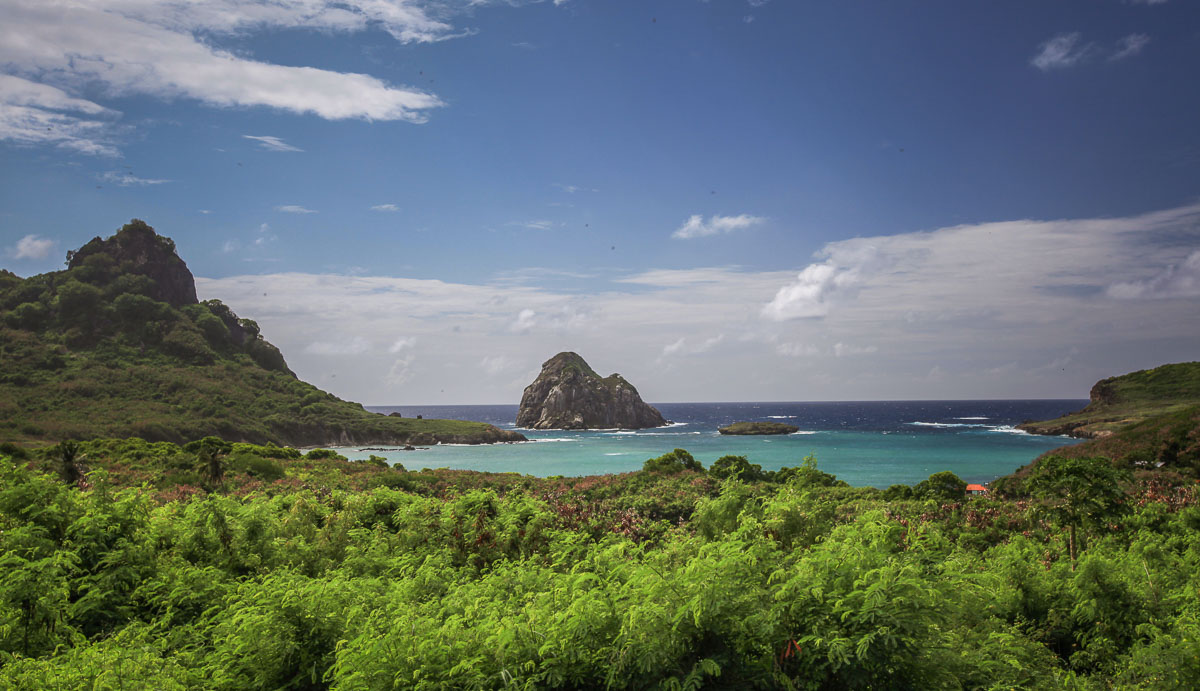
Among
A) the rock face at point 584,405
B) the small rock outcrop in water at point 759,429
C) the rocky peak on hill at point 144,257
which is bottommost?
the small rock outcrop in water at point 759,429

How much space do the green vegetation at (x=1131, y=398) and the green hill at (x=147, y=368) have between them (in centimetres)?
7616

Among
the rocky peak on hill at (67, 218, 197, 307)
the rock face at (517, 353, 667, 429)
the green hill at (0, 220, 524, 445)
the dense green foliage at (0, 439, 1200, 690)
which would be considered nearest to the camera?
the dense green foliage at (0, 439, 1200, 690)

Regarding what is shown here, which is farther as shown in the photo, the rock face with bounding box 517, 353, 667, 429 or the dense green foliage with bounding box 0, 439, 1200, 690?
the rock face with bounding box 517, 353, 667, 429

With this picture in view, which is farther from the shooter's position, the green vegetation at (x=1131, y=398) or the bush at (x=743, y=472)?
the green vegetation at (x=1131, y=398)

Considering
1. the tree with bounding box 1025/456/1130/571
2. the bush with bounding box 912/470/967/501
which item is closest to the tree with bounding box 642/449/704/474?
the bush with bounding box 912/470/967/501

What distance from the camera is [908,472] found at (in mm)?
46562

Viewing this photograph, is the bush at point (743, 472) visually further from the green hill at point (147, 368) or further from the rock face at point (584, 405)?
the rock face at point (584, 405)

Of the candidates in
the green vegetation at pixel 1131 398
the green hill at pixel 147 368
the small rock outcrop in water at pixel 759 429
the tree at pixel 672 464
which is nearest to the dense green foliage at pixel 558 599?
the tree at pixel 672 464

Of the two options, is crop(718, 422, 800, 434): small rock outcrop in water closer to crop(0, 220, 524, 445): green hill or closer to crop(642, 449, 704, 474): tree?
crop(0, 220, 524, 445): green hill

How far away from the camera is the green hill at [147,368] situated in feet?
214

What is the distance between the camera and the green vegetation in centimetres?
7094

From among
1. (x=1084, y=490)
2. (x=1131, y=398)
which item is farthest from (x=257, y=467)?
(x=1131, y=398)

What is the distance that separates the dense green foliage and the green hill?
61240mm

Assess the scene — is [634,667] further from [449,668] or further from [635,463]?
[635,463]
